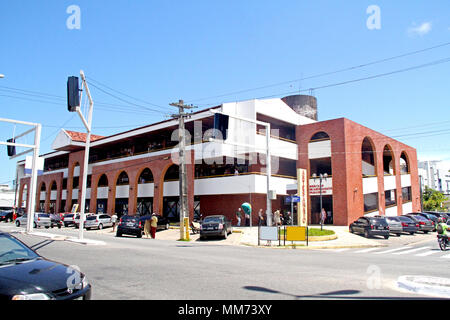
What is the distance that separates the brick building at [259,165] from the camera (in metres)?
32.9

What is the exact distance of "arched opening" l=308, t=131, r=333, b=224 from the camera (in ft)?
113

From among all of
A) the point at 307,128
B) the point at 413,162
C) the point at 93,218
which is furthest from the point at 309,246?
the point at 413,162

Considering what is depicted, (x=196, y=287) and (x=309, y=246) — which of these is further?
(x=309, y=246)

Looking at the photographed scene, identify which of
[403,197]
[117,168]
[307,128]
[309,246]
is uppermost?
[307,128]

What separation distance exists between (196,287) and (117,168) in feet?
130

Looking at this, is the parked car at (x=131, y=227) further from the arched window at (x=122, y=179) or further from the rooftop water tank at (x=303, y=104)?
the rooftop water tank at (x=303, y=104)

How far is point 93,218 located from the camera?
36312 mm

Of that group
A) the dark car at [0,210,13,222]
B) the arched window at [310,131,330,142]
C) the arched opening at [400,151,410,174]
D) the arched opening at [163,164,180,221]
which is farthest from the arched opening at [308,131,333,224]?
the dark car at [0,210,13,222]

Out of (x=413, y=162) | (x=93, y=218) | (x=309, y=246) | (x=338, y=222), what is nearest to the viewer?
(x=309, y=246)

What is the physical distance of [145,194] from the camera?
40781 mm

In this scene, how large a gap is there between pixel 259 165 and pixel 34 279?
97.1 ft

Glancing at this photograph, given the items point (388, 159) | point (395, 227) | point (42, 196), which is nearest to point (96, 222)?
point (395, 227)
